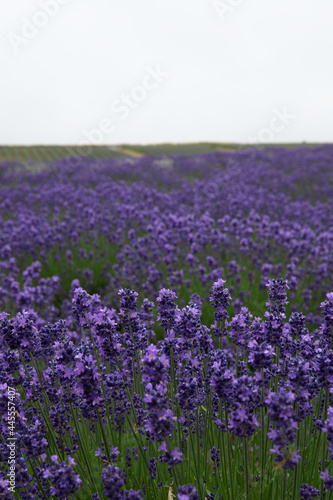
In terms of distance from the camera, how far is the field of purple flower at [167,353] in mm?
1779

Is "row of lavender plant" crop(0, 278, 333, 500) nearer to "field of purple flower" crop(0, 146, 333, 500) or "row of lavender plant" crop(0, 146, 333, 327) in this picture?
"field of purple flower" crop(0, 146, 333, 500)

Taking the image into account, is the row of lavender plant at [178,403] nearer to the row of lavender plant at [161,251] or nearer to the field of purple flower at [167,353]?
the field of purple flower at [167,353]

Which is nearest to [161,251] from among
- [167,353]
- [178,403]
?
[167,353]

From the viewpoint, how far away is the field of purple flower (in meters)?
1.78

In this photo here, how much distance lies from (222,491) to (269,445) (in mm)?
529

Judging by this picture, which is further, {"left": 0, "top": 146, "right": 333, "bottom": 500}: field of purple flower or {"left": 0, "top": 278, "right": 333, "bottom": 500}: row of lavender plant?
{"left": 0, "top": 146, "right": 333, "bottom": 500}: field of purple flower

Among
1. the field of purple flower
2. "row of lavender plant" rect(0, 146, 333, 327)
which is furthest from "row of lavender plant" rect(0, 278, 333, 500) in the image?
"row of lavender plant" rect(0, 146, 333, 327)

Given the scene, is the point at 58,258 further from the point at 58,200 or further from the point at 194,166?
the point at 194,166

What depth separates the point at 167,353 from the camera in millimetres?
2225

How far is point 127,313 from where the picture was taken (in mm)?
2312

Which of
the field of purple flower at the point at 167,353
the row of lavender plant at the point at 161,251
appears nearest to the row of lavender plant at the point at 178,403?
the field of purple flower at the point at 167,353

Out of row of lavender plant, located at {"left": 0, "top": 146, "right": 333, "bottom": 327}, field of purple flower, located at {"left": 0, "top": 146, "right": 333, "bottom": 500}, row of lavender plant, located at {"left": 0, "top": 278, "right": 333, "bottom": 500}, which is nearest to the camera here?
row of lavender plant, located at {"left": 0, "top": 278, "right": 333, "bottom": 500}

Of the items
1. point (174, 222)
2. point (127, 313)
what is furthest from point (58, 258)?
point (127, 313)

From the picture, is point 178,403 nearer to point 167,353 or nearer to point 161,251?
point 167,353
